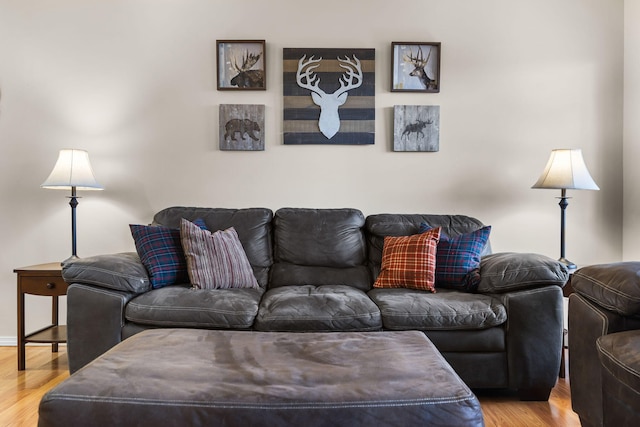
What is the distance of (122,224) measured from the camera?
10.1ft

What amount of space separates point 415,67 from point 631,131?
1533 millimetres

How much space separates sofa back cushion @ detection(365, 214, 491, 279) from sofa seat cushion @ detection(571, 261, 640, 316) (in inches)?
39.9

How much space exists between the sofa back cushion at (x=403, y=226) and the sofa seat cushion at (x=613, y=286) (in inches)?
39.9

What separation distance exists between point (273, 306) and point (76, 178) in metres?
1.56

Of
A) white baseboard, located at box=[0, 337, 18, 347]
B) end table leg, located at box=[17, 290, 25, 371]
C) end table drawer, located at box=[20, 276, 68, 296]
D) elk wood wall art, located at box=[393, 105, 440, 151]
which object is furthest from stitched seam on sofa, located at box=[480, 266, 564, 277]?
white baseboard, located at box=[0, 337, 18, 347]

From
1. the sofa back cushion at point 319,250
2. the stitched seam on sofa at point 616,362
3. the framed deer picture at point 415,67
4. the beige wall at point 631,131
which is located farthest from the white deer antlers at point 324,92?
the stitched seam on sofa at point 616,362

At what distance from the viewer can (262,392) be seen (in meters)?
1.06

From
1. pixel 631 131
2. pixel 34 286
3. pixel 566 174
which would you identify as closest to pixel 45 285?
pixel 34 286

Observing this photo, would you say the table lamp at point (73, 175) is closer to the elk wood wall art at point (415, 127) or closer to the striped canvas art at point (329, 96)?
the striped canvas art at point (329, 96)

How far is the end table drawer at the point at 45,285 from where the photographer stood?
2492 millimetres

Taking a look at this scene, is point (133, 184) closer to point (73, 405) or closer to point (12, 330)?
point (12, 330)

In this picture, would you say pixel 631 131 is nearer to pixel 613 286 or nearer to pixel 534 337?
pixel 534 337

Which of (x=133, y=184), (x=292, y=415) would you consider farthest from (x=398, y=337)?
(x=133, y=184)

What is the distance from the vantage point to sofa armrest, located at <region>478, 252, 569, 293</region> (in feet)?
6.82
